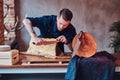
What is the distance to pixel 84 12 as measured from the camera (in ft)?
20.2

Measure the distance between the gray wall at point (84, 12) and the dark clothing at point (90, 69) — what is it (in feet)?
13.2

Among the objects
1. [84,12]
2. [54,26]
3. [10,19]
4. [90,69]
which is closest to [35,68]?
[90,69]

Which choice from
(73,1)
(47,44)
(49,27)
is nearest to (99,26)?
(73,1)

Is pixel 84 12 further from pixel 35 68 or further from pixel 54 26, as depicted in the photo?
pixel 35 68

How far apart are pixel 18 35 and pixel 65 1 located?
1.34 m

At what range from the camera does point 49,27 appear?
10.5ft

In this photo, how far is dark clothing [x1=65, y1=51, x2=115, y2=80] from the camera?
84.3 inches

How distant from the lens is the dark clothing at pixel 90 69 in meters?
2.14

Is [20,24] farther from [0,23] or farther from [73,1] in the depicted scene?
[0,23]

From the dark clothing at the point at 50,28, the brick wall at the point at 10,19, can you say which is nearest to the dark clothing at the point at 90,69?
the dark clothing at the point at 50,28

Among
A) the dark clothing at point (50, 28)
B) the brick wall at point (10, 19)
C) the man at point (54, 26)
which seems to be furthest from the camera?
the brick wall at point (10, 19)

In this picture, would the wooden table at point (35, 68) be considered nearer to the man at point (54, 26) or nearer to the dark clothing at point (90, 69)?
the dark clothing at point (90, 69)

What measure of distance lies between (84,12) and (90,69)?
4086mm

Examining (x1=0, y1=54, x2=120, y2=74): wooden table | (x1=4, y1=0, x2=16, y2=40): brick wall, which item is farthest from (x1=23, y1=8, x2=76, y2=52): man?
(x1=4, y1=0, x2=16, y2=40): brick wall
